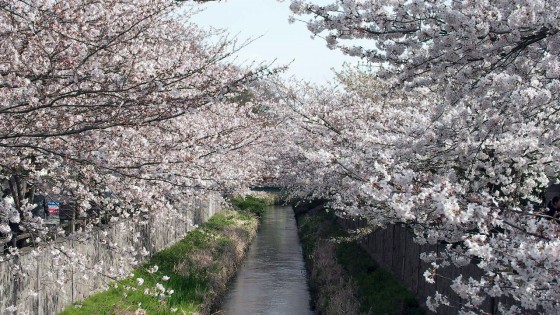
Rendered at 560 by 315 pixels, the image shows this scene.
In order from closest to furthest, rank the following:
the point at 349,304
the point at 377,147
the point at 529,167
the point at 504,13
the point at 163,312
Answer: the point at 504,13 < the point at 529,167 < the point at 377,147 < the point at 163,312 < the point at 349,304

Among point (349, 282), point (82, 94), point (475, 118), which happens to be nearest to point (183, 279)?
point (349, 282)

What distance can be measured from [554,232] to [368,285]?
12.7 metres

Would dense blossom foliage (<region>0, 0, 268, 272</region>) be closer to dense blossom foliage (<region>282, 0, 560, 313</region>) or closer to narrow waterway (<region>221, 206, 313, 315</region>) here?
dense blossom foliage (<region>282, 0, 560, 313</region>)

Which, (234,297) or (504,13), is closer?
(504,13)

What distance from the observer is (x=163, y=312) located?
555 inches

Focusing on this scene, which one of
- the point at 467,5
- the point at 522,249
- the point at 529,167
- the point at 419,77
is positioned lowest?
the point at 522,249

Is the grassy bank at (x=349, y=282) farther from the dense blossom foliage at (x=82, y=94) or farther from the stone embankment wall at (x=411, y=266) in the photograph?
the dense blossom foliage at (x=82, y=94)

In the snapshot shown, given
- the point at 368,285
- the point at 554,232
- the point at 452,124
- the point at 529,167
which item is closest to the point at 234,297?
the point at 368,285

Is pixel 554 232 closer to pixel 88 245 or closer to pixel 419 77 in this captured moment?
pixel 419 77

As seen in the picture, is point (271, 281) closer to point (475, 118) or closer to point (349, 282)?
point (349, 282)

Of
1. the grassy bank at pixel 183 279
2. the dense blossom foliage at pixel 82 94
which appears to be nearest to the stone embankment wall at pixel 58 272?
the grassy bank at pixel 183 279

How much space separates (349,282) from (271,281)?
5.71 metres

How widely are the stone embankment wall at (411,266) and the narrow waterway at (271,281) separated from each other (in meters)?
2.78

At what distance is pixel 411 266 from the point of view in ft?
50.1
